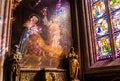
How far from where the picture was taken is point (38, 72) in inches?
264

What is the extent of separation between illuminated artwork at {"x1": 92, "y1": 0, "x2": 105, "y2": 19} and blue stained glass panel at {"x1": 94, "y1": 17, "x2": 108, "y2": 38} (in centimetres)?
21

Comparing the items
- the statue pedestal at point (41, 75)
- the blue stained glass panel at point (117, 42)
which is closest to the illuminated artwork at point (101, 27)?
the blue stained glass panel at point (117, 42)

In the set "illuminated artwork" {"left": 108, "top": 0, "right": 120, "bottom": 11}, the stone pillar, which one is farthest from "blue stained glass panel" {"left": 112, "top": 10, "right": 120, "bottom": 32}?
the stone pillar

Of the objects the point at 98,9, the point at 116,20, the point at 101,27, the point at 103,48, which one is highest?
the point at 98,9

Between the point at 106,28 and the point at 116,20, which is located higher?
the point at 116,20

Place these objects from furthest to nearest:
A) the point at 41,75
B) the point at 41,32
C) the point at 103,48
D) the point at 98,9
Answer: the point at 98,9 → the point at 41,32 → the point at 103,48 → the point at 41,75

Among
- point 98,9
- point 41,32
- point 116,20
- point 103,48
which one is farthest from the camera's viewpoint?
point 98,9

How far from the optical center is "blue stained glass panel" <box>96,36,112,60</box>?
274 inches

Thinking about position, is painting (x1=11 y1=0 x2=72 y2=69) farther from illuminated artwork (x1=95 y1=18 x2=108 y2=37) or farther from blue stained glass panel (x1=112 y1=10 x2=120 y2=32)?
blue stained glass panel (x1=112 y1=10 x2=120 y2=32)

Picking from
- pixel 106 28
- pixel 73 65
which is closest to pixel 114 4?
pixel 106 28

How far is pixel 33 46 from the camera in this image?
700cm

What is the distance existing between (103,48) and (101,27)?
0.75 metres

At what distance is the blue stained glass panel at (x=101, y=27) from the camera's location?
23.7ft

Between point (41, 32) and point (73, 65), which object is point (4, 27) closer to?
point (41, 32)
